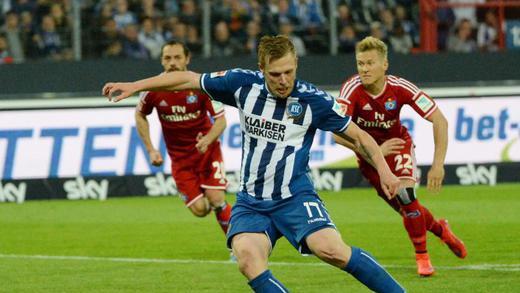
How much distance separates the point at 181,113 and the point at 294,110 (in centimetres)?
513

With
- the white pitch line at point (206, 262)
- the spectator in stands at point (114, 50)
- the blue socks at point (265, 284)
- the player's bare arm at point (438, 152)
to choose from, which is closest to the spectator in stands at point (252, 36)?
the spectator in stands at point (114, 50)

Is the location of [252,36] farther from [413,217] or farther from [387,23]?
[413,217]

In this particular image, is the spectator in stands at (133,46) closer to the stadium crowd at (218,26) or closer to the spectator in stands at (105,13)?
the stadium crowd at (218,26)

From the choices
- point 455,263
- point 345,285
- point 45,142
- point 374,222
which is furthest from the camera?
point 45,142

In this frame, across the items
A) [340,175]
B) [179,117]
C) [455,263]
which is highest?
[179,117]

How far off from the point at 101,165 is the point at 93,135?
44 centimetres

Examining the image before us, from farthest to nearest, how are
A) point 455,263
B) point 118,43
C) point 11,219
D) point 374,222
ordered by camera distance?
point 118,43 → point 11,219 → point 374,222 → point 455,263

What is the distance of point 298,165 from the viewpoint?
7914mm

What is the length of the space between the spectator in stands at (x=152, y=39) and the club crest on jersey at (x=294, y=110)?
43.1ft

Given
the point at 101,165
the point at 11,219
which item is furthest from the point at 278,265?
the point at 101,165

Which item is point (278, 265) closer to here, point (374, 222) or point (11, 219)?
point (374, 222)

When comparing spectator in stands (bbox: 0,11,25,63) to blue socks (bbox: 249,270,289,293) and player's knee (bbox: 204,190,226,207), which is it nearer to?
player's knee (bbox: 204,190,226,207)

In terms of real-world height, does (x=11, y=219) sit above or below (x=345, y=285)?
below

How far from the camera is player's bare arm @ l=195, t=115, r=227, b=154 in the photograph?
1170 centimetres
